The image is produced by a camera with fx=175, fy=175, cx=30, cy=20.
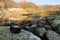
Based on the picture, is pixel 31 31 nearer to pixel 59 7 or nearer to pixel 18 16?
pixel 18 16

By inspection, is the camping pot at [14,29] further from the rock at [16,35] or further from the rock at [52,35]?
the rock at [52,35]

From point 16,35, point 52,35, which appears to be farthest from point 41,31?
point 16,35

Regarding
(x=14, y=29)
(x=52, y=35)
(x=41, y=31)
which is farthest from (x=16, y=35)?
(x=52, y=35)

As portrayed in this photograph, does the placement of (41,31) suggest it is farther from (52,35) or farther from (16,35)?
(16,35)

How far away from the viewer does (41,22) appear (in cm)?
325

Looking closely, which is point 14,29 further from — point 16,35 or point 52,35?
point 52,35

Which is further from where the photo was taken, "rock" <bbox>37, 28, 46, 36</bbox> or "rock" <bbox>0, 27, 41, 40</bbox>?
"rock" <bbox>37, 28, 46, 36</bbox>

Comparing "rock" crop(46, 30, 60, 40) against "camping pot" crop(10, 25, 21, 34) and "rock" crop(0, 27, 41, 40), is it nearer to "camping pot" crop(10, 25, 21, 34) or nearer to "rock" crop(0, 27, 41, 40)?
"rock" crop(0, 27, 41, 40)

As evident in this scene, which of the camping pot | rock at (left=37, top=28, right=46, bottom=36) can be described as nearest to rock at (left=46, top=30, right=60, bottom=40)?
rock at (left=37, top=28, right=46, bottom=36)

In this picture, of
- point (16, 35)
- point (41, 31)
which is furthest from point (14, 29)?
point (41, 31)

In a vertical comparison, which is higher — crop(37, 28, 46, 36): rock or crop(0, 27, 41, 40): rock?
crop(37, 28, 46, 36): rock

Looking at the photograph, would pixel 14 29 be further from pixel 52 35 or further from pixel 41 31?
pixel 52 35

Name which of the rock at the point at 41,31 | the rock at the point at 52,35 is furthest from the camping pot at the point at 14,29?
the rock at the point at 52,35

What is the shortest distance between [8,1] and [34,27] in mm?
678
